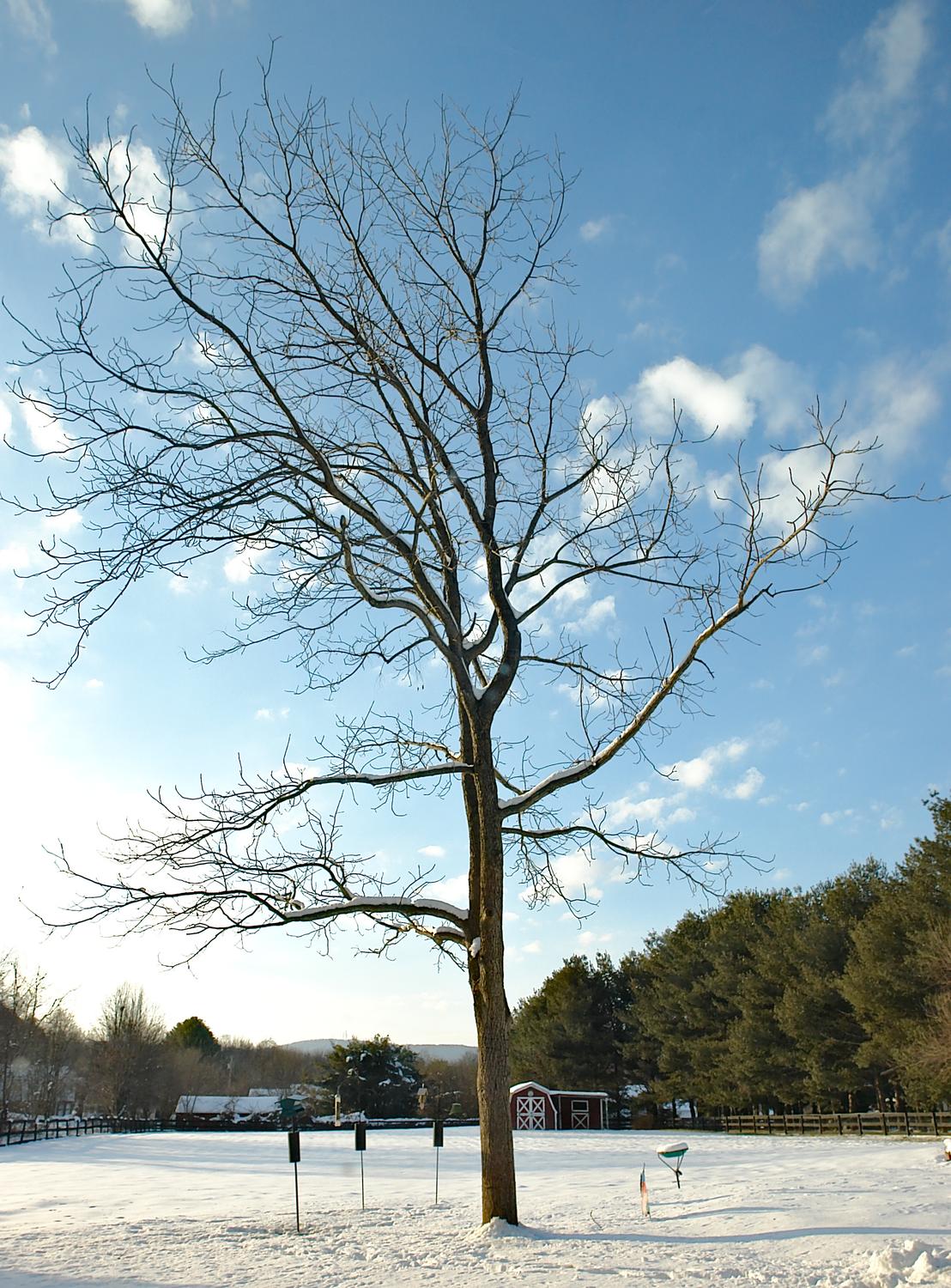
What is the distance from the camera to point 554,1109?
47.1m

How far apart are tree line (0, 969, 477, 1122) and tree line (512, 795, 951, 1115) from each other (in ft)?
24.7

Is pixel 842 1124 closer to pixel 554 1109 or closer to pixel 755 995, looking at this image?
pixel 755 995

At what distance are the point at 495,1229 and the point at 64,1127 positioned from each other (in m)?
50.3

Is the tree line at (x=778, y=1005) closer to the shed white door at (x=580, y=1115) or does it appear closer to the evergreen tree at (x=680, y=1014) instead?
the evergreen tree at (x=680, y=1014)

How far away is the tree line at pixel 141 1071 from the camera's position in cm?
5384

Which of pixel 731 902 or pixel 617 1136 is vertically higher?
pixel 731 902

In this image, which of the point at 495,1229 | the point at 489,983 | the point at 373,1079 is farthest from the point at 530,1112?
the point at 489,983

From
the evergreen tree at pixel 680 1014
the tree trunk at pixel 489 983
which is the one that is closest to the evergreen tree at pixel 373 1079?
the evergreen tree at pixel 680 1014

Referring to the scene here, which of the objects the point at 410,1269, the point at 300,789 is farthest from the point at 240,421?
the point at 410,1269

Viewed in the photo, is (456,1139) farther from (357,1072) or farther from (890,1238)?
(890,1238)

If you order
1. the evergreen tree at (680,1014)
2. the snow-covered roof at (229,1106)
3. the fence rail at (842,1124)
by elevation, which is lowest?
the snow-covered roof at (229,1106)

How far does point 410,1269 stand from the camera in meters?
7.36

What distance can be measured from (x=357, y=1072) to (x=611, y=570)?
5200 cm

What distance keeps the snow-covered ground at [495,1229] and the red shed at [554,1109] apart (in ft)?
87.2
